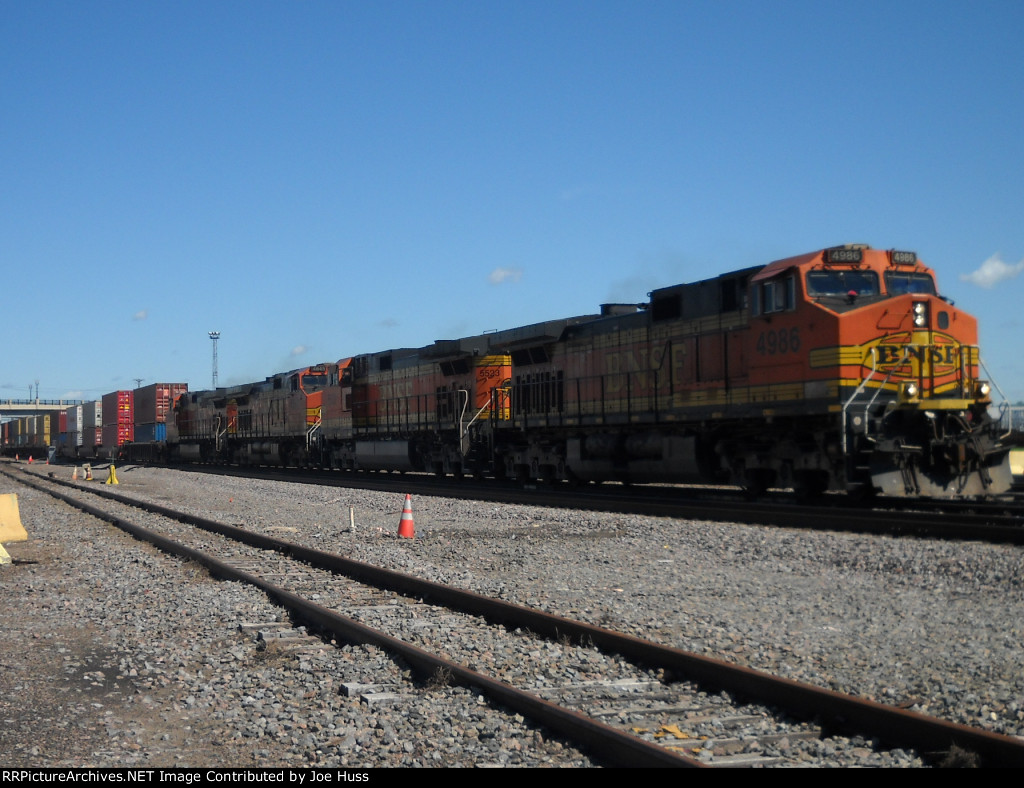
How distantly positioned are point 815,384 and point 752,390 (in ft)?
4.96

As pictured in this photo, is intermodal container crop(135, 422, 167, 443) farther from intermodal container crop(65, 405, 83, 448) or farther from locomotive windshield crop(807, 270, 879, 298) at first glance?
locomotive windshield crop(807, 270, 879, 298)

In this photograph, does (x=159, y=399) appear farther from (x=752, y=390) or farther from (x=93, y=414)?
(x=752, y=390)

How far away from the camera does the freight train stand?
14195 mm

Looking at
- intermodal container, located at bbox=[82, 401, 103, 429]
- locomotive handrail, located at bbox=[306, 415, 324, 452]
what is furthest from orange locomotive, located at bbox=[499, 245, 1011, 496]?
intermodal container, located at bbox=[82, 401, 103, 429]

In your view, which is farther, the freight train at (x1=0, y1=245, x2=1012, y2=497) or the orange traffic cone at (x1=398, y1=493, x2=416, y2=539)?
the freight train at (x1=0, y1=245, x2=1012, y2=497)

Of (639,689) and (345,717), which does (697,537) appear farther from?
(345,717)

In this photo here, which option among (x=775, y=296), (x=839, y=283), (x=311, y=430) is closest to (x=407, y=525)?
(x=775, y=296)

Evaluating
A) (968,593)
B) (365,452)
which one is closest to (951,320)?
(968,593)

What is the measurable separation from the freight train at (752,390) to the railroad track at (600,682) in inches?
309

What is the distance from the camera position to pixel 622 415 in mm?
19844

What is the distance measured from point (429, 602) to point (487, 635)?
1.66 meters

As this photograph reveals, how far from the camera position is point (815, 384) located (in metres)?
14.7

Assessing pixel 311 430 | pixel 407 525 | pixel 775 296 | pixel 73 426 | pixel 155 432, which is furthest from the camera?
pixel 73 426

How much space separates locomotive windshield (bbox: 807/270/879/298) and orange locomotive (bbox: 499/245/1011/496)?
2cm
